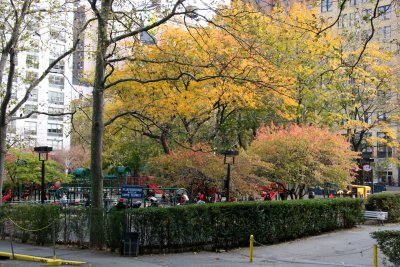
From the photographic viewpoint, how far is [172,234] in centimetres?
1681

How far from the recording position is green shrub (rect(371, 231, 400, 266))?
12.8 metres

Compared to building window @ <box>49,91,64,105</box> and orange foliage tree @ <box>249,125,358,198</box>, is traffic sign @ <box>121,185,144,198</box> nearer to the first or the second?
orange foliage tree @ <box>249,125,358,198</box>

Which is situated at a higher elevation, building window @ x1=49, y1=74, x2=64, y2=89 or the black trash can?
building window @ x1=49, y1=74, x2=64, y2=89

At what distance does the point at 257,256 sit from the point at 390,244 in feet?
16.8

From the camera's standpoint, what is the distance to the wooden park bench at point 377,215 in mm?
26391

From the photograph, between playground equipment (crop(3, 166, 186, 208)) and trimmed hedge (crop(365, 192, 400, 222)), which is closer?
playground equipment (crop(3, 166, 186, 208))

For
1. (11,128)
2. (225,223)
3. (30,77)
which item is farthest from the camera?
(11,128)

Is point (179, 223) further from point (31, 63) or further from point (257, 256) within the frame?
point (31, 63)

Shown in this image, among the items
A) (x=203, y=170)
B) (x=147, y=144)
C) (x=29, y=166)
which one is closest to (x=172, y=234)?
(x=203, y=170)

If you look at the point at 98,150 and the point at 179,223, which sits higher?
the point at 98,150

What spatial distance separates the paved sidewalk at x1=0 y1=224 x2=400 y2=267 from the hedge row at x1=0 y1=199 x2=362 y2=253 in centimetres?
47

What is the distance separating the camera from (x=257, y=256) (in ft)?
55.3

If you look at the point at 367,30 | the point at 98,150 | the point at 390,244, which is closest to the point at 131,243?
the point at 98,150

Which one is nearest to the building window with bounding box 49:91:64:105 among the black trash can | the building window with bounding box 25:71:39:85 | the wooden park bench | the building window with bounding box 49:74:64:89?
the building window with bounding box 49:74:64:89
